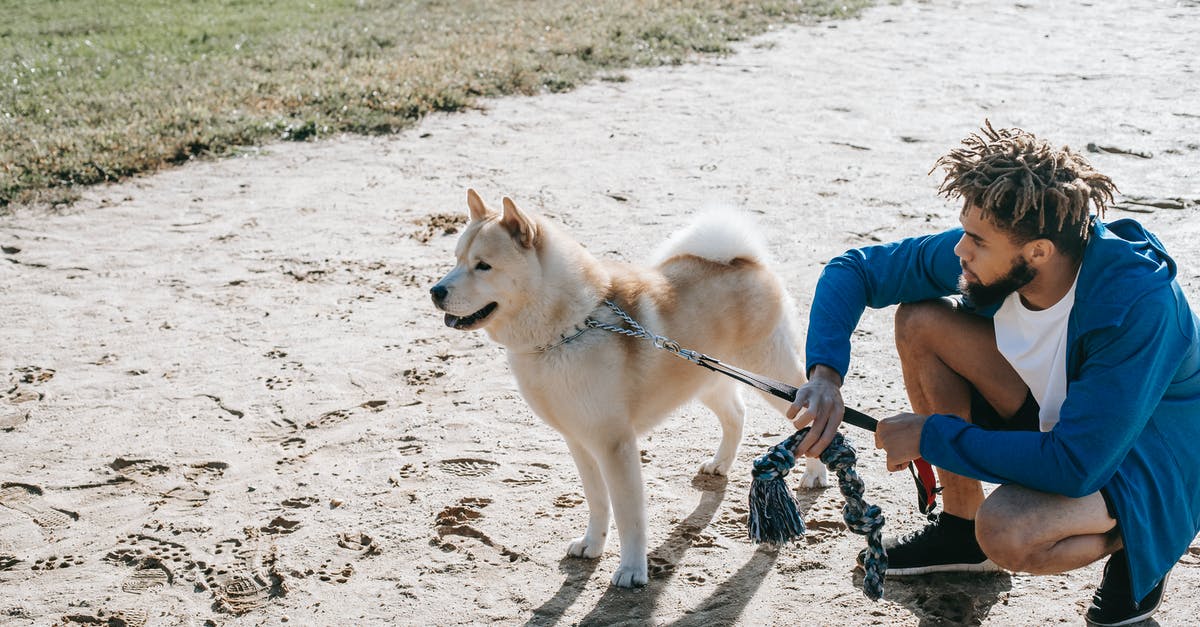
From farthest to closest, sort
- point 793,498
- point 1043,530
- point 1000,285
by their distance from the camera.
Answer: point 793,498, point 1000,285, point 1043,530

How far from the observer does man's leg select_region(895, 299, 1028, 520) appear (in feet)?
10.1

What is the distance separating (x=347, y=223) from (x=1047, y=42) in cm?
726

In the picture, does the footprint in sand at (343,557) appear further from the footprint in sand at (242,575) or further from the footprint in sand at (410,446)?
the footprint in sand at (410,446)

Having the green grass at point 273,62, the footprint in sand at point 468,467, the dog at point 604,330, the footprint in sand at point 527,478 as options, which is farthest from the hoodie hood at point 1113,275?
the green grass at point 273,62

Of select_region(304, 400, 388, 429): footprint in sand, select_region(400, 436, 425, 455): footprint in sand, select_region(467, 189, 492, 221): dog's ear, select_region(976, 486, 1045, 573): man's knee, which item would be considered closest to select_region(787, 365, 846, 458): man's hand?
select_region(976, 486, 1045, 573): man's knee

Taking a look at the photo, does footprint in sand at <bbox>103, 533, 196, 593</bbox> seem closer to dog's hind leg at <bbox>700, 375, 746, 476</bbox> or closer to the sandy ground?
the sandy ground

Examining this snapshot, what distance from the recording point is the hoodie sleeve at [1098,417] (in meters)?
2.48

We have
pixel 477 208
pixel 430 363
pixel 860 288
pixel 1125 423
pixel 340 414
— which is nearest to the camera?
pixel 1125 423

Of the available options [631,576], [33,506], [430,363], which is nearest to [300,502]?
[33,506]

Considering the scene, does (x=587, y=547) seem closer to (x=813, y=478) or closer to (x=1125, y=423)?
(x=813, y=478)

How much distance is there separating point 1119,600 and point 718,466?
1.50m

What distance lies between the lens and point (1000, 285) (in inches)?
108

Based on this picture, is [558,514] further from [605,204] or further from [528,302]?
[605,204]

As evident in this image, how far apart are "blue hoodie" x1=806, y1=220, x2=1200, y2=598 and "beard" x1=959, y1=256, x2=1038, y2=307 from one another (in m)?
0.13
